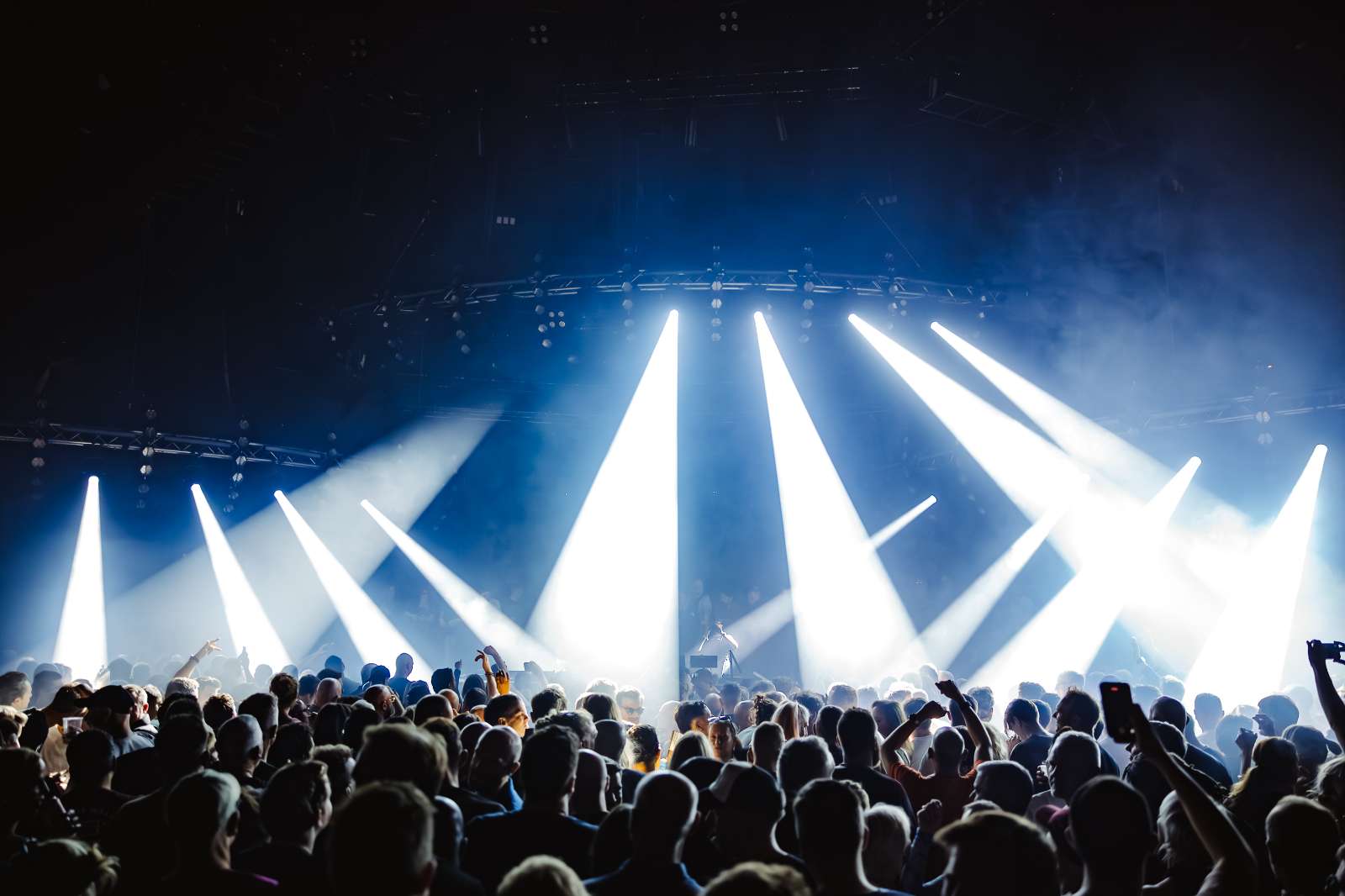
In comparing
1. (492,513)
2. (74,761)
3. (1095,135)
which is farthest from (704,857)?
(492,513)

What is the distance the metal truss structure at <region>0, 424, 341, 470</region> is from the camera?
36.7 feet

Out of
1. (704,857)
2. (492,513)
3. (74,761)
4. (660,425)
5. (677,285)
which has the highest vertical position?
(677,285)

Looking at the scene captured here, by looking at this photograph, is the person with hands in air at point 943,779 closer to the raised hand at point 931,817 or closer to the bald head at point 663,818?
the raised hand at point 931,817

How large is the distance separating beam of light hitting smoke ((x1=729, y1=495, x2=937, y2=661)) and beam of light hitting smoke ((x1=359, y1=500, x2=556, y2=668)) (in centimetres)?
352

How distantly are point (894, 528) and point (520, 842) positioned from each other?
13.8 meters

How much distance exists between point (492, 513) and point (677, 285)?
7446mm

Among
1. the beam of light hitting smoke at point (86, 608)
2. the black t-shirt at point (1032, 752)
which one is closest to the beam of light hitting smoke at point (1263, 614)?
the black t-shirt at point (1032, 752)

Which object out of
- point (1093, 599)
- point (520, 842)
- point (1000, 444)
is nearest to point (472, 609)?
point (1000, 444)

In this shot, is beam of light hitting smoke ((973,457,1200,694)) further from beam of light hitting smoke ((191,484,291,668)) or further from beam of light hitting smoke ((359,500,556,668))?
beam of light hitting smoke ((191,484,291,668))

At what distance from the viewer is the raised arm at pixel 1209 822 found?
7.72 feet

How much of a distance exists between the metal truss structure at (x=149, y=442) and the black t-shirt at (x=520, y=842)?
11.0 m

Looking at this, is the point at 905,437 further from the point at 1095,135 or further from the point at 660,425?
the point at 1095,135

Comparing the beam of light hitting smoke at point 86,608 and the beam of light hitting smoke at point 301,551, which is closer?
the beam of light hitting smoke at point 86,608

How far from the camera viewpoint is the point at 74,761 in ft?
12.3
